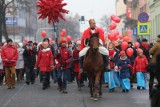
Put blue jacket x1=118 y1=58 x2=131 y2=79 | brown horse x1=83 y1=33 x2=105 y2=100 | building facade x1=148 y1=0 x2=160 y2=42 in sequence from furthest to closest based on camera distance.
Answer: building facade x1=148 y1=0 x2=160 y2=42
blue jacket x1=118 y1=58 x2=131 y2=79
brown horse x1=83 y1=33 x2=105 y2=100

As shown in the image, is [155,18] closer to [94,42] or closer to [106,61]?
[106,61]

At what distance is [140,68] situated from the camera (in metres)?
19.6

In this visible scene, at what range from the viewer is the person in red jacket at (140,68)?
19453mm

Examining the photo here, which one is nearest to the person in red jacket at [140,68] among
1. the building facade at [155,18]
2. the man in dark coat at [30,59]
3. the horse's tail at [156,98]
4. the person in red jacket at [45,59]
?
the person in red jacket at [45,59]

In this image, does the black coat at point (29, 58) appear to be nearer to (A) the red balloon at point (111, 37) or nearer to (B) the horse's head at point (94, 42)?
(A) the red balloon at point (111, 37)

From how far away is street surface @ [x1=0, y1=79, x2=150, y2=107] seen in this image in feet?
48.5

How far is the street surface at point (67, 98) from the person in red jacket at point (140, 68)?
0.49 meters

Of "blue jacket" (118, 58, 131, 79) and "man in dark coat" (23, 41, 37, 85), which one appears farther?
"man in dark coat" (23, 41, 37, 85)

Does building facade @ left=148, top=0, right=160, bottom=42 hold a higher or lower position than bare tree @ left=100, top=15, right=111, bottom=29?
lower

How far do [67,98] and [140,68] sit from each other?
4216mm

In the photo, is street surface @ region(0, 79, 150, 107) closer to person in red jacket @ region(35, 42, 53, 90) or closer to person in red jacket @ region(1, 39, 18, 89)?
person in red jacket @ region(1, 39, 18, 89)

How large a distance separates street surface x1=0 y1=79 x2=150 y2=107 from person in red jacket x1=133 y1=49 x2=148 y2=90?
1.59ft

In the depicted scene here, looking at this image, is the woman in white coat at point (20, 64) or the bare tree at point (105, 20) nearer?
the woman in white coat at point (20, 64)

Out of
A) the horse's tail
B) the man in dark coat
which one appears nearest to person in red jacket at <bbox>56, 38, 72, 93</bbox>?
the man in dark coat
